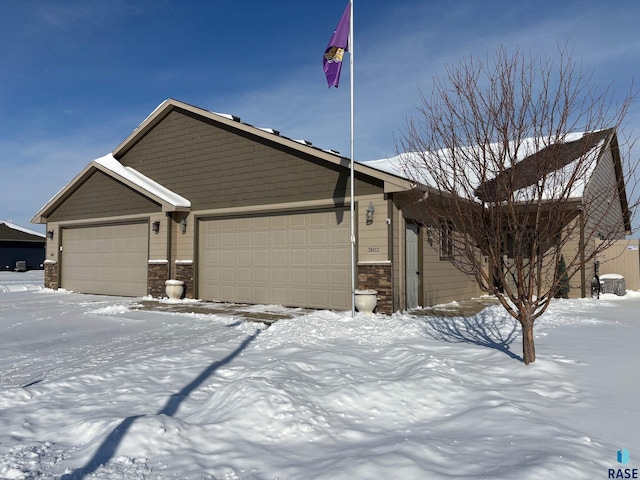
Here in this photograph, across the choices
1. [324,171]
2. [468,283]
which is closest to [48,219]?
[324,171]

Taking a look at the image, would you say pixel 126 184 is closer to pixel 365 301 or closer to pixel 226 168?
pixel 226 168

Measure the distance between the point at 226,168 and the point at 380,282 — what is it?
5.54m

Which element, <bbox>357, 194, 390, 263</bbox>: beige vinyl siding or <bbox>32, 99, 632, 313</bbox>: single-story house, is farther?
<bbox>32, 99, 632, 313</bbox>: single-story house

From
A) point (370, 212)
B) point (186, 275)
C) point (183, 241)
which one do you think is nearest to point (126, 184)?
point (183, 241)

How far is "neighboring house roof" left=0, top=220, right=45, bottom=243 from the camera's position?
32188 mm

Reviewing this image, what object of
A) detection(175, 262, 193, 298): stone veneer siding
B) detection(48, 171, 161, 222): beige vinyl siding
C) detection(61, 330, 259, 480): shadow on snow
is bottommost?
detection(61, 330, 259, 480): shadow on snow

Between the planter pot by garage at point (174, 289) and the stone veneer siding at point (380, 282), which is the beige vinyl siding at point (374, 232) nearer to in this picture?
the stone veneer siding at point (380, 282)

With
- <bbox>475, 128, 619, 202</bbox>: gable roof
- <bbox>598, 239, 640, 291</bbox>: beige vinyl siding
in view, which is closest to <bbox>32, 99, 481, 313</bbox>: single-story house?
<bbox>475, 128, 619, 202</bbox>: gable roof

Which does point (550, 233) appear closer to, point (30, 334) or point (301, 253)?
point (301, 253)

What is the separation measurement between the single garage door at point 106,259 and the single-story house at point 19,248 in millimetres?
19059

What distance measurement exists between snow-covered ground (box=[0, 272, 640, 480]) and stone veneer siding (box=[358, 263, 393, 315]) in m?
2.13

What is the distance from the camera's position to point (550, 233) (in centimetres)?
520

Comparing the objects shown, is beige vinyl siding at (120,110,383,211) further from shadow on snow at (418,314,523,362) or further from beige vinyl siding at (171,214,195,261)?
shadow on snow at (418,314,523,362)

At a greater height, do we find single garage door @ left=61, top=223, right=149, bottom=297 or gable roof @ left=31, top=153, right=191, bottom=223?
gable roof @ left=31, top=153, right=191, bottom=223
